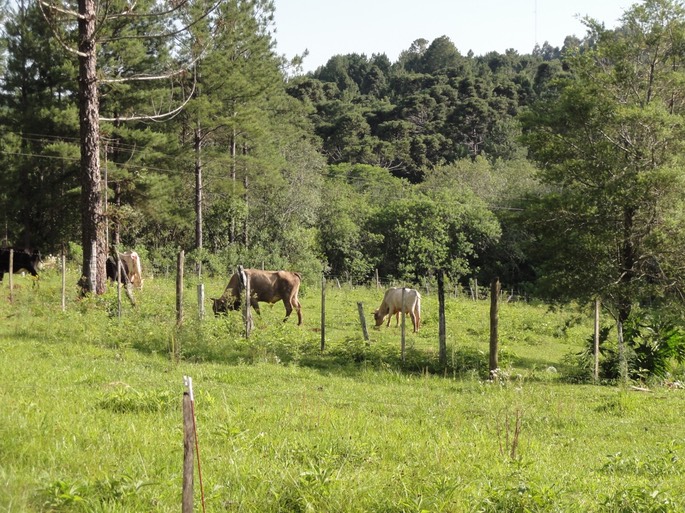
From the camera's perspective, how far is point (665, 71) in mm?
16359

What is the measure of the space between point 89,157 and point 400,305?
939 cm

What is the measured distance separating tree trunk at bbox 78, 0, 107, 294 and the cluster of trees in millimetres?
54

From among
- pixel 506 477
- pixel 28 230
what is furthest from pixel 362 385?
pixel 28 230

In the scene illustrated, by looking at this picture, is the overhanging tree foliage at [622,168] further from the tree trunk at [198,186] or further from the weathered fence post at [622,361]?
the tree trunk at [198,186]

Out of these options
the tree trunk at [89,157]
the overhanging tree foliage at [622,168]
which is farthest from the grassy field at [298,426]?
the overhanging tree foliage at [622,168]

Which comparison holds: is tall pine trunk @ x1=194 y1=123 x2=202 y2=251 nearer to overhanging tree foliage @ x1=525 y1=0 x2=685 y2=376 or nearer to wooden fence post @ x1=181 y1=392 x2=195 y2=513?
overhanging tree foliage @ x1=525 y1=0 x2=685 y2=376

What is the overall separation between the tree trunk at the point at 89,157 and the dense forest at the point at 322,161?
0.18 ft

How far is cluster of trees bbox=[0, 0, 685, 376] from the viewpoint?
53.4 ft

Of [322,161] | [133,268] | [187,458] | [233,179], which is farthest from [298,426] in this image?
[322,161]

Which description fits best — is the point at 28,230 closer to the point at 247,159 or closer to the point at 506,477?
the point at 247,159

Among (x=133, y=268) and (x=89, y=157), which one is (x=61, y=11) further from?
(x=133, y=268)

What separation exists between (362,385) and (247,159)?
2653cm

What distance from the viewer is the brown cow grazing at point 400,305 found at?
20.6 metres

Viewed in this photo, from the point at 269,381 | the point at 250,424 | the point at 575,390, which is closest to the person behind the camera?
the point at 250,424
